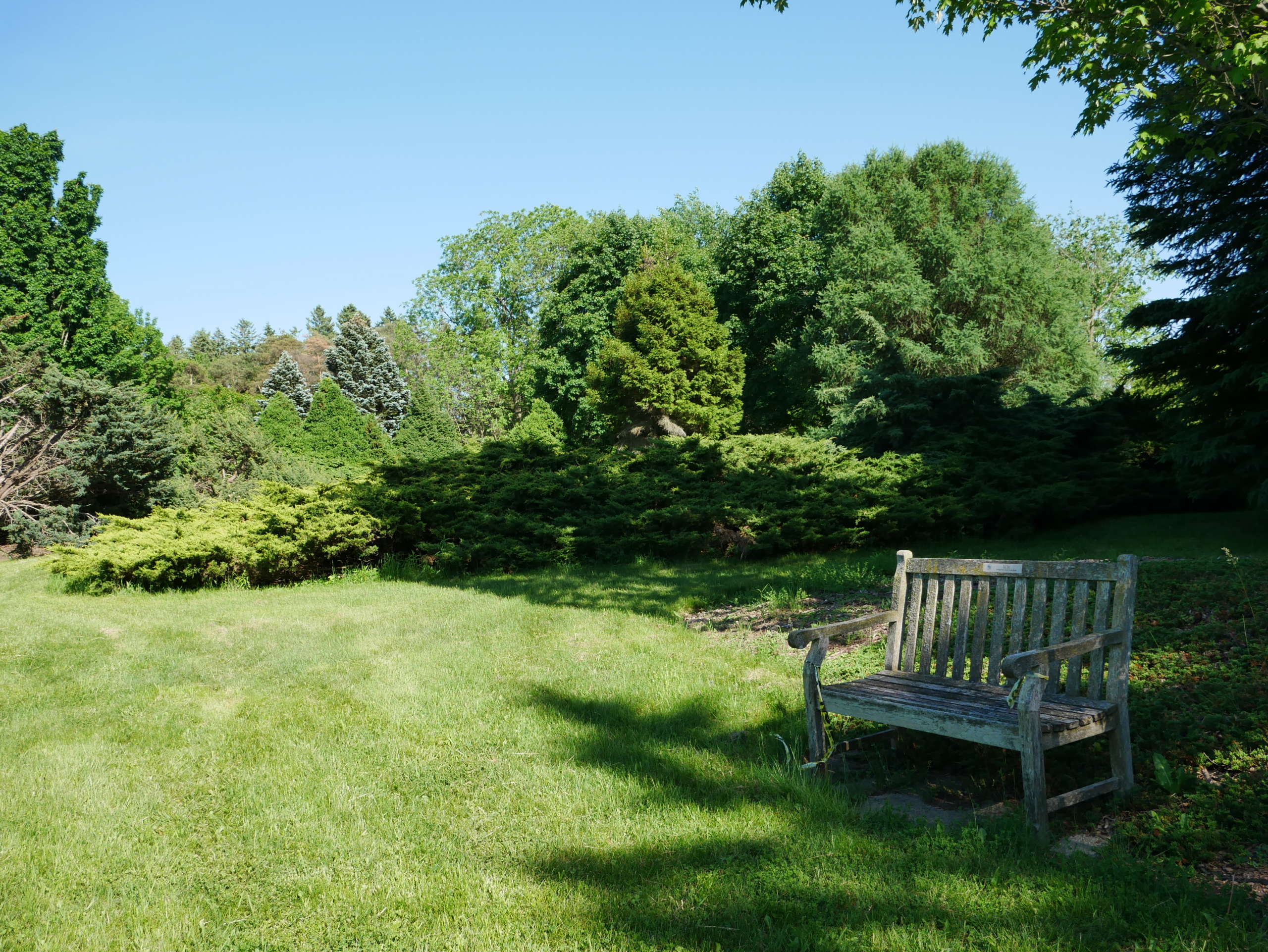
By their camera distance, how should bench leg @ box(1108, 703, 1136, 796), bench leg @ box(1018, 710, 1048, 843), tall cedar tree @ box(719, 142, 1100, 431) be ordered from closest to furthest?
bench leg @ box(1018, 710, 1048, 843), bench leg @ box(1108, 703, 1136, 796), tall cedar tree @ box(719, 142, 1100, 431)

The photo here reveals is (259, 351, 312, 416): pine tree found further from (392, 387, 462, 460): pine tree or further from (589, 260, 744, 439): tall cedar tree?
(589, 260, 744, 439): tall cedar tree

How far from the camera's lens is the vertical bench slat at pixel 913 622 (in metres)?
4.61

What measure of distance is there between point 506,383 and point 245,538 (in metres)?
30.8

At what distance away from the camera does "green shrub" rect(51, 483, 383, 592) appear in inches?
413

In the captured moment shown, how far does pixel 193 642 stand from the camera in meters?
7.74

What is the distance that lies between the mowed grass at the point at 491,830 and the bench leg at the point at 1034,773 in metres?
0.15

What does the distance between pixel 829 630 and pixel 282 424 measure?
1213 inches

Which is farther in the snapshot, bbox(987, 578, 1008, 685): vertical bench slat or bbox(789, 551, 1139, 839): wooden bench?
bbox(987, 578, 1008, 685): vertical bench slat

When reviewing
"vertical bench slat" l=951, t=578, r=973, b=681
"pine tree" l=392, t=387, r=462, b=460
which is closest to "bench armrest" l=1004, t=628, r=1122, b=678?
"vertical bench slat" l=951, t=578, r=973, b=681

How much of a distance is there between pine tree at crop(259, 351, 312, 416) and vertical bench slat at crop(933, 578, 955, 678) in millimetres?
55061

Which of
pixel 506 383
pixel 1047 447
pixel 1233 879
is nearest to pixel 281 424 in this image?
pixel 506 383

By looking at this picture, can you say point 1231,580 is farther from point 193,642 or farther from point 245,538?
point 245,538

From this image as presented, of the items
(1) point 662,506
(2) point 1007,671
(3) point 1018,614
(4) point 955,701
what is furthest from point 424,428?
(2) point 1007,671

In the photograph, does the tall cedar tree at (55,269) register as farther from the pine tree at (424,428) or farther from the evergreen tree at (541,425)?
the evergreen tree at (541,425)
